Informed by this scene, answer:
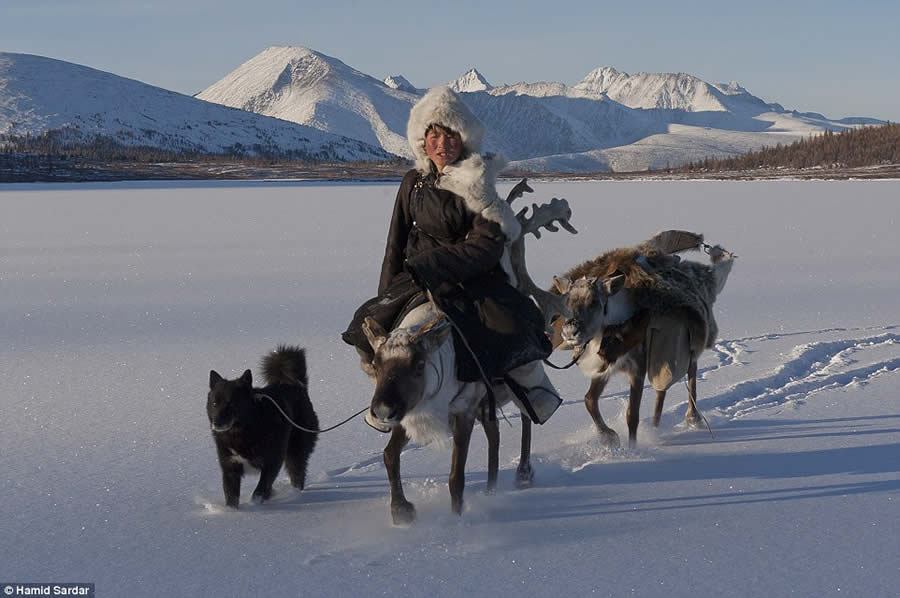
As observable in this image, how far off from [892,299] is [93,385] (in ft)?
32.0

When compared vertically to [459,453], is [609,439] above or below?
below

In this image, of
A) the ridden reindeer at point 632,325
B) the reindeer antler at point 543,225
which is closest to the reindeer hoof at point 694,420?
the ridden reindeer at point 632,325

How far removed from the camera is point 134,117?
177 meters

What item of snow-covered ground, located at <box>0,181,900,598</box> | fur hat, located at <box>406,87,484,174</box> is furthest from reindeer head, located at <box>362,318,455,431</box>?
fur hat, located at <box>406,87,484,174</box>

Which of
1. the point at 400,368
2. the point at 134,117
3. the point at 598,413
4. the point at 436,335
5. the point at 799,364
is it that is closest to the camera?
the point at 400,368

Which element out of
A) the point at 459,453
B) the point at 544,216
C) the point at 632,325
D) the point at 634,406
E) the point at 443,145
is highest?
the point at 443,145

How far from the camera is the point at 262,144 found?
173 meters

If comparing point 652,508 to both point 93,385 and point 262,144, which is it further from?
point 262,144

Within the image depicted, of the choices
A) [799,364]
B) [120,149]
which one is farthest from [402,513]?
[120,149]

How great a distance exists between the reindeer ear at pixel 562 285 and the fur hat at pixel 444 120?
5.19 feet

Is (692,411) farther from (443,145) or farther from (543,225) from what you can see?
(443,145)

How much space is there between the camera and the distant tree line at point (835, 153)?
4343 inches

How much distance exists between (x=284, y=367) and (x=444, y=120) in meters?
1.69

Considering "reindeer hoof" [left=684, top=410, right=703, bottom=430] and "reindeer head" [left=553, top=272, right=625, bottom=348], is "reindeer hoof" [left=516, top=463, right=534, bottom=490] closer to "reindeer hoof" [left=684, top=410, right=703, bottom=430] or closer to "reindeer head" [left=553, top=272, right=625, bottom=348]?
"reindeer head" [left=553, top=272, right=625, bottom=348]
